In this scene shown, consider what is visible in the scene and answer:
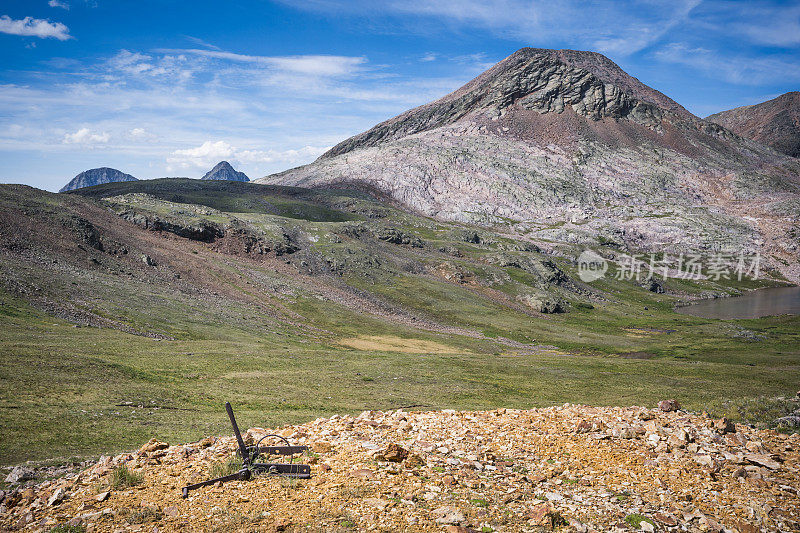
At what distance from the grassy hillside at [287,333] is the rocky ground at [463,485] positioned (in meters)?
8.87

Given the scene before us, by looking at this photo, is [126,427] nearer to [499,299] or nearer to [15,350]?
[15,350]

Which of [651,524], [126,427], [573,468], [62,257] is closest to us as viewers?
[651,524]

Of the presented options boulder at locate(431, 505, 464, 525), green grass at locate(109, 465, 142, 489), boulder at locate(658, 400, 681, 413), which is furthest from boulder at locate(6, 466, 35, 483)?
boulder at locate(658, 400, 681, 413)

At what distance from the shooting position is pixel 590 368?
227 ft

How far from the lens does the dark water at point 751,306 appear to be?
151750 mm

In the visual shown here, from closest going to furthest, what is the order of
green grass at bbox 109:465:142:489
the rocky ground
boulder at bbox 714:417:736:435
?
1. the rocky ground
2. green grass at bbox 109:465:142:489
3. boulder at bbox 714:417:736:435

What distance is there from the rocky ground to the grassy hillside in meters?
8.87

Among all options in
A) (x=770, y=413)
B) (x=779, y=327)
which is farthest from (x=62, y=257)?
(x=779, y=327)

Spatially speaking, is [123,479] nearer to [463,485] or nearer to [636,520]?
[463,485]

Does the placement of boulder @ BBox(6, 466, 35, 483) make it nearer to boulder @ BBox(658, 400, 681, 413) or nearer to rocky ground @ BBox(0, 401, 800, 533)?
rocky ground @ BBox(0, 401, 800, 533)

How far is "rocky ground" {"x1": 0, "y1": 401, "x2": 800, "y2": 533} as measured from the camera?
13945 mm

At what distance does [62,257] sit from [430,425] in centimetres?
7843

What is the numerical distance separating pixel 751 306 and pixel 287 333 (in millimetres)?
176248

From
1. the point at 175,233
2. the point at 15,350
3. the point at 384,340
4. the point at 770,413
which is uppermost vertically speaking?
the point at 175,233
